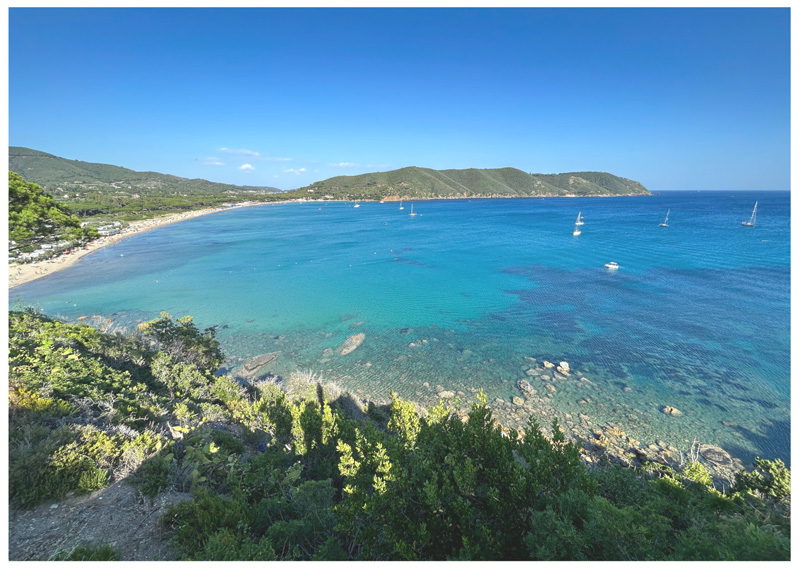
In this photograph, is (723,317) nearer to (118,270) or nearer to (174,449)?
(174,449)

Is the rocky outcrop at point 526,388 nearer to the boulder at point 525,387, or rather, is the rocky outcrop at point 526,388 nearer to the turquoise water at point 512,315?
the boulder at point 525,387

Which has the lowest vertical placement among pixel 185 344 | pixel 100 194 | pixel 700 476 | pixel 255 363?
pixel 255 363

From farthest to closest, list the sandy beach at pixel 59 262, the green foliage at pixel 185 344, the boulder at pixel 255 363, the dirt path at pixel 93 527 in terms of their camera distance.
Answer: the sandy beach at pixel 59 262
the boulder at pixel 255 363
the green foliage at pixel 185 344
the dirt path at pixel 93 527

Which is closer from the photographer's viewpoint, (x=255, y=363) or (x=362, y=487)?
(x=362, y=487)

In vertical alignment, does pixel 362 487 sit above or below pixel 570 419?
above

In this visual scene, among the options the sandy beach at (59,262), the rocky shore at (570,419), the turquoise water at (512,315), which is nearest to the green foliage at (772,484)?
the rocky shore at (570,419)

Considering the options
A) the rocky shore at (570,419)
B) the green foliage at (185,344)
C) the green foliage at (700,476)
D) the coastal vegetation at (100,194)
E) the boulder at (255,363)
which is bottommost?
the rocky shore at (570,419)

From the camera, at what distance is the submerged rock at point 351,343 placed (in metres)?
20.1

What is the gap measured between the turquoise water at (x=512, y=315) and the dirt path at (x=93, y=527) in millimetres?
10932

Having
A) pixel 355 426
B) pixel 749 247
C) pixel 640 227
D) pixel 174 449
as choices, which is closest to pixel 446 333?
pixel 355 426

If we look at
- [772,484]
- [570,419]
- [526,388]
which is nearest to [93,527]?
[772,484]

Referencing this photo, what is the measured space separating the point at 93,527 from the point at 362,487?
423 cm

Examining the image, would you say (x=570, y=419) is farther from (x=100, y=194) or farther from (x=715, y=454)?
(x=100, y=194)

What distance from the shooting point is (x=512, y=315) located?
2552 centimetres
